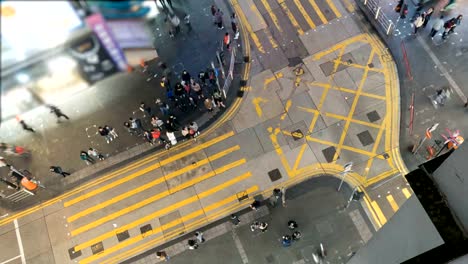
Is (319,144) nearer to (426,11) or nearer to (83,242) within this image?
(426,11)

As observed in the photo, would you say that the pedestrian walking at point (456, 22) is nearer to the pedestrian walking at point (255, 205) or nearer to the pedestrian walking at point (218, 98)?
the pedestrian walking at point (218, 98)

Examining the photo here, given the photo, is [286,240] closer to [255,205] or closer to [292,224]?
[292,224]

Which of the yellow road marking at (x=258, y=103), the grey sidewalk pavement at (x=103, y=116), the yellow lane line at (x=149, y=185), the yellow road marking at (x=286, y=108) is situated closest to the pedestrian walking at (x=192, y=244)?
the yellow lane line at (x=149, y=185)

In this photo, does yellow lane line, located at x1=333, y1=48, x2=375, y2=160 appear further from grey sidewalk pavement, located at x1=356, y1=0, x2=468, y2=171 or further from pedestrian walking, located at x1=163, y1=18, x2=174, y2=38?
pedestrian walking, located at x1=163, y1=18, x2=174, y2=38

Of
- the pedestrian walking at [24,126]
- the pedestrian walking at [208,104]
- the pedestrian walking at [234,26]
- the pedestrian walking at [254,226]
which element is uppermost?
the pedestrian walking at [234,26]

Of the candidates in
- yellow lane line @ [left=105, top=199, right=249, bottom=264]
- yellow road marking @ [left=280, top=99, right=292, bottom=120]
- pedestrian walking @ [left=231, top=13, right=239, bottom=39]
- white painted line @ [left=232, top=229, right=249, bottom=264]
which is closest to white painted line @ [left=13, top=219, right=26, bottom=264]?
yellow lane line @ [left=105, top=199, right=249, bottom=264]

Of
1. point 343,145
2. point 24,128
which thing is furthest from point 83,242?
point 343,145

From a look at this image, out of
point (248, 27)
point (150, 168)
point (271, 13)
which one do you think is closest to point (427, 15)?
point (271, 13)
